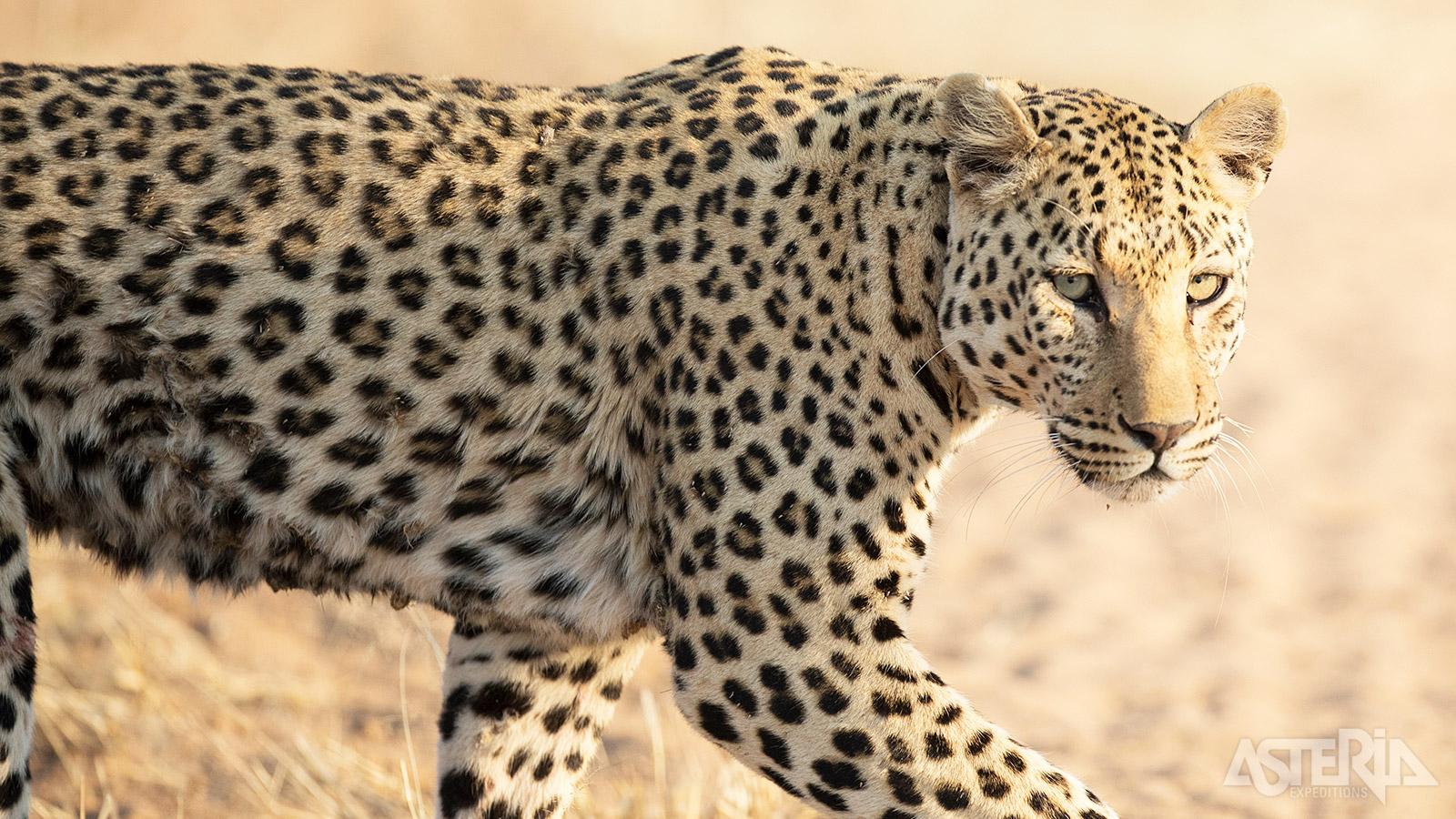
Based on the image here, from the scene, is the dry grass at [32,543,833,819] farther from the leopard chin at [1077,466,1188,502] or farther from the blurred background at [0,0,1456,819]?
the leopard chin at [1077,466,1188,502]

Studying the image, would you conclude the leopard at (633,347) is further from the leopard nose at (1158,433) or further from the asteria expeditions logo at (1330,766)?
the asteria expeditions logo at (1330,766)

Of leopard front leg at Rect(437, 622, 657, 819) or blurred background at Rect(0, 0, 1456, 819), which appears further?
blurred background at Rect(0, 0, 1456, 819)

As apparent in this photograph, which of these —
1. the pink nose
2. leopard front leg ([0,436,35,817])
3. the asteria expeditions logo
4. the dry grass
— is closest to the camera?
the pink nose

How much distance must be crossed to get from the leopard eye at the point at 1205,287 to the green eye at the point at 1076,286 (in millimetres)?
279

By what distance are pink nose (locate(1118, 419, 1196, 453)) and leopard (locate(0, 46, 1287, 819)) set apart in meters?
0.01

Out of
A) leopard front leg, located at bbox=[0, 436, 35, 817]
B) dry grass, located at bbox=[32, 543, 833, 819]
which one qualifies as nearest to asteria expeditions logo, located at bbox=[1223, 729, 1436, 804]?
dry grass, located at bbox=[32, 543, 833, 819]

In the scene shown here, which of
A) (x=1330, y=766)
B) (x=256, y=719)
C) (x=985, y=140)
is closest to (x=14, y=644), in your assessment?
(x=985, y=140)

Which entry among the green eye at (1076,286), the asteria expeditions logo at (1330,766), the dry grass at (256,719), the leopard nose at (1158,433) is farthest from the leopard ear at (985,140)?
the asteria expeditions logo at (1330,766)

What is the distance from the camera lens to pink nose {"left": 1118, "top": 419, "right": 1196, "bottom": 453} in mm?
3801

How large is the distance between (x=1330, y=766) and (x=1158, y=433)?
508 centimetres

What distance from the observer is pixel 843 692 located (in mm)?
3955

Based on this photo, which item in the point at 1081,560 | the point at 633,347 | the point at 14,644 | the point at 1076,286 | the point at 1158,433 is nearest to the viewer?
the point at 1158,433

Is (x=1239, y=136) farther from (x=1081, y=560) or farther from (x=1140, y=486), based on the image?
(x=1081, y=560)

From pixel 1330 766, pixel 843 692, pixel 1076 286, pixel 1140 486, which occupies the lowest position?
pixel 1330 766
